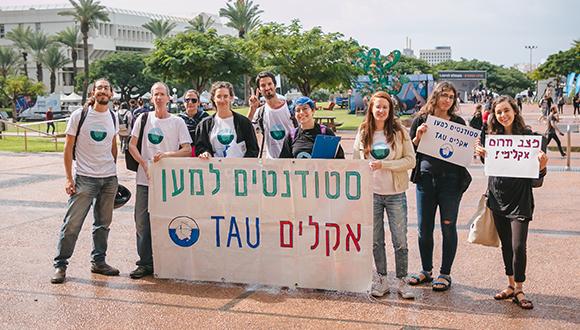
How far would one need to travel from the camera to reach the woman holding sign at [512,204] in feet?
18.1

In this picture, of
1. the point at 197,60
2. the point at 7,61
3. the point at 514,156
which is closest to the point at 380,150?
the point at 514,156

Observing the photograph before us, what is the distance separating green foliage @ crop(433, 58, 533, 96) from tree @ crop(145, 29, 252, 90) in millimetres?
101975

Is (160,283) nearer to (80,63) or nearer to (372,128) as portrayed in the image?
(372,128)

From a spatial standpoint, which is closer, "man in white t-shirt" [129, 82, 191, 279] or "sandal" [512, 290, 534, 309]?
"sandal" [512, 290, 534, 309]

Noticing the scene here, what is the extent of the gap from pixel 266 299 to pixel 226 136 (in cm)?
148

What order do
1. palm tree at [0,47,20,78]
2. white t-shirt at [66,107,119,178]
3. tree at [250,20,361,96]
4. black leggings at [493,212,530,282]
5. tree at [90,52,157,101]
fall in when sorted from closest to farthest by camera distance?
black leggings at [493,212,530,282], white t-shirt at [66,107,119,178], tree at [250,20,361,96], tree at [90,52,157,101], palm tree at [0,47,20,78]

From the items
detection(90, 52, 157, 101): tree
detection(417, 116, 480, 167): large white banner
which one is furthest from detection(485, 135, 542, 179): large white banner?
detection(90, 52, 157, 101): tree

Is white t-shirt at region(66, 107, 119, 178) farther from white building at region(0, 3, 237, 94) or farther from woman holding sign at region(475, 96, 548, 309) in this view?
white building at region(0, 3, 237, 94)

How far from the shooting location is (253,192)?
6.12 meters

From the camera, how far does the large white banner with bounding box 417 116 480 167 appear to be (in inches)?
230

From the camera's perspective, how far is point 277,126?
6684 mm

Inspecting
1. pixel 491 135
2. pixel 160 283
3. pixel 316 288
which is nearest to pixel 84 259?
pixel 160 283

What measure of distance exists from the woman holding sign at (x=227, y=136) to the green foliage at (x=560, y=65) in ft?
292

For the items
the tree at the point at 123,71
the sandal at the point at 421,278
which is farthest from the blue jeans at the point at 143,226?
the tree at the point at 123,71
